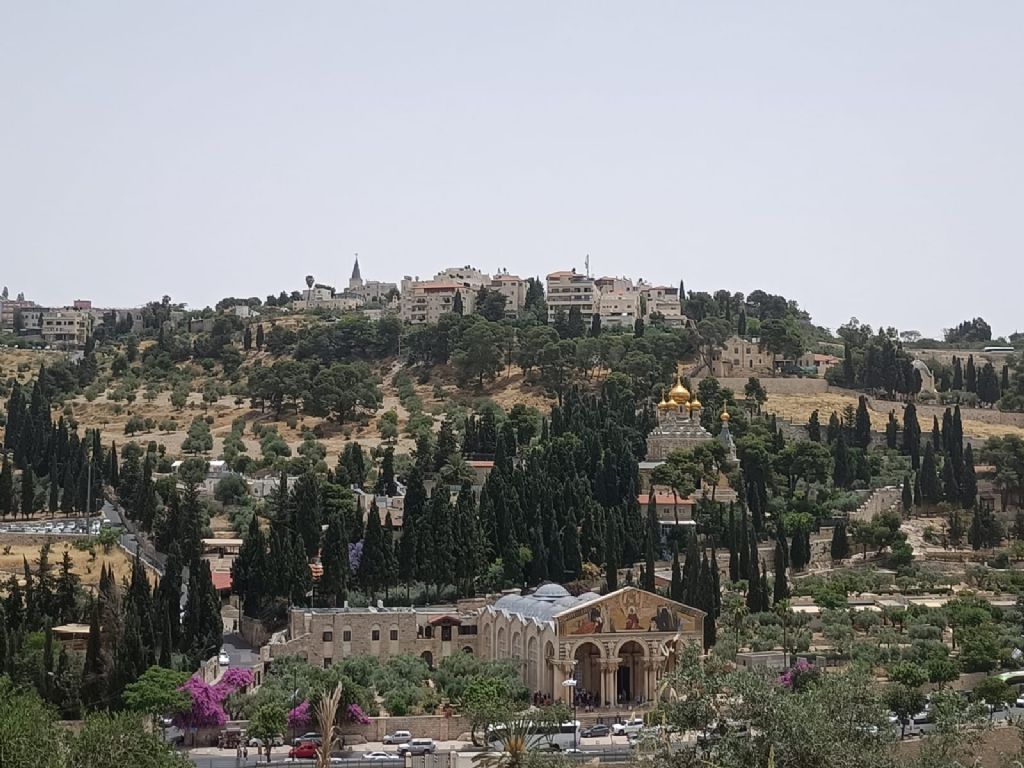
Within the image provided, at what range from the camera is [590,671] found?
56.5 metres

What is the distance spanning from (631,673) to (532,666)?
128 inches

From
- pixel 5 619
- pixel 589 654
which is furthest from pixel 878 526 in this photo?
pixel 5 619

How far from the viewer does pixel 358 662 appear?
5588cm

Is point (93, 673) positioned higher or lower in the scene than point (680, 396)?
lower

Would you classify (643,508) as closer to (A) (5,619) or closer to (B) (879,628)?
(B) (879,628)

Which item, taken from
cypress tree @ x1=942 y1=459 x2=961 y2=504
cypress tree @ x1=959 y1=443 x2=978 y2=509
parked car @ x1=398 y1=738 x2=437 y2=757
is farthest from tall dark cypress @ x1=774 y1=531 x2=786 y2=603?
cypress tree @ x1=959 y1=443 x2=978 y2=509

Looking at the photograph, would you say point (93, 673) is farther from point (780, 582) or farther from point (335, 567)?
point (780, 582)

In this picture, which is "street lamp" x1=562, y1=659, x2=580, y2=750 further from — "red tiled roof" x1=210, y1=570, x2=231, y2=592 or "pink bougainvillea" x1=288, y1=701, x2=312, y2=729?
"red tiled roof" x1=210, y1=570, x2=231, y2=592

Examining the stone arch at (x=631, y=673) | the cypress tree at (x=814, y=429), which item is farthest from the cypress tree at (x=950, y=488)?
the stone arch at (x=631, y=673)

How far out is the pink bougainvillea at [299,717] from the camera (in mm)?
50125

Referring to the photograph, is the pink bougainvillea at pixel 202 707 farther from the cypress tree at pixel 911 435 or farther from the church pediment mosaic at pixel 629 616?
the cypress tree at pixel 911 435

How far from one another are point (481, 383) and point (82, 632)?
59620mm

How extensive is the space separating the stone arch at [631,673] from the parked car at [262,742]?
38.5 ft

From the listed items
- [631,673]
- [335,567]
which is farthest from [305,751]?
[335,567]
